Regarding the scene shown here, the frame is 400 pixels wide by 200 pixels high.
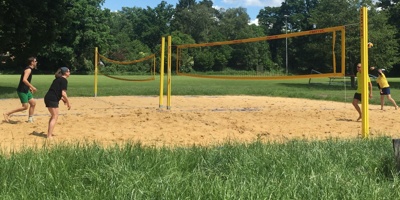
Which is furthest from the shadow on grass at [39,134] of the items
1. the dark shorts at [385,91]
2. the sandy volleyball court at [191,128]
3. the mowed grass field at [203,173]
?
the dark shorts at [385,91]

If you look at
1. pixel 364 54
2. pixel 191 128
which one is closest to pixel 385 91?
pixel 364 54

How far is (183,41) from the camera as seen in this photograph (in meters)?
90.5

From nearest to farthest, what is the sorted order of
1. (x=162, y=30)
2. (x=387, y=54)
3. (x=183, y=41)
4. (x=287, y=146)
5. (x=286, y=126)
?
(x=287, y=146), (x=286, y=126), (x=387, y=54), (x=183, y=41), (x=162, y=30)

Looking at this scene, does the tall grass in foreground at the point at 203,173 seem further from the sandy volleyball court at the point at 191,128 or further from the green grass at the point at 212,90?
the green grass at the point at 212,90

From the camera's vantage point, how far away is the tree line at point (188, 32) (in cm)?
2264

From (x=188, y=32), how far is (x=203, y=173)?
99475 mm

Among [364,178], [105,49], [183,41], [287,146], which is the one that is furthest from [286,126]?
[183,41]

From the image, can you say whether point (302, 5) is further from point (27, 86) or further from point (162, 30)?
point (27, 86)

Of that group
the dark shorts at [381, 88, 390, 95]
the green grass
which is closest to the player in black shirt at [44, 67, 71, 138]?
the dark shorts at [381, 88, 390, 95]

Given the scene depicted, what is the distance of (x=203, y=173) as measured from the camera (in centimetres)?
440

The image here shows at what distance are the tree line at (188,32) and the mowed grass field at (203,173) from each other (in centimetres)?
660

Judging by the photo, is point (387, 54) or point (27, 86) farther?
point (387, 54)

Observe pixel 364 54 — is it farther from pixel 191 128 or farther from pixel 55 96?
pixel 55 96

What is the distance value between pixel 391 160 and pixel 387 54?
3189 cm
